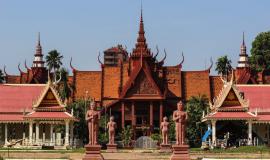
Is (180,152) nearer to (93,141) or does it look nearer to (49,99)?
(93,141)

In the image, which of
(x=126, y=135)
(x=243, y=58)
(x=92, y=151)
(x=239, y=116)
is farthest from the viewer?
(x=243, y=58)

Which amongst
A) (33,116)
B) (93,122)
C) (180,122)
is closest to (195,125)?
(33,116)

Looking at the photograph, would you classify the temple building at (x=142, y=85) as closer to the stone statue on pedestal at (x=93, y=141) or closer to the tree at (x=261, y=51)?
the tree at (x=261, y=51)

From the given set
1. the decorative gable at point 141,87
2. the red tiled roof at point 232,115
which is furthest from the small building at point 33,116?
the red tiled roof at point 232,115

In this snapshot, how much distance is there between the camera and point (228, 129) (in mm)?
69688

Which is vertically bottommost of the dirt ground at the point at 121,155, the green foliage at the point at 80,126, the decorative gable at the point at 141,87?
the dirt ground at the point at 121,155

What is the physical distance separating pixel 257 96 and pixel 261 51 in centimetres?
3278

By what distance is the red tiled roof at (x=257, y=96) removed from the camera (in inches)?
2781

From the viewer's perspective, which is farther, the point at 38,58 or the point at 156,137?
the point at 38,58

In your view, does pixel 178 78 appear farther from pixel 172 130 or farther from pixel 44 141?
pixel 44 141

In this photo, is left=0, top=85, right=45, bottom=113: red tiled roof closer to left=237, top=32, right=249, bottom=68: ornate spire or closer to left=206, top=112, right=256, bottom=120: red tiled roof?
left=206, top=112, right=256, bottom=120: red tiled roof

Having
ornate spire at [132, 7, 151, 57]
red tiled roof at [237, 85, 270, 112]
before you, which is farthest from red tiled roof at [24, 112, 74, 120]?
ornate spire at [132, 7, 151, 57]

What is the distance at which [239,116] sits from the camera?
215ft

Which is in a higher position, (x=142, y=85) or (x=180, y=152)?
(x=142, y=85)
